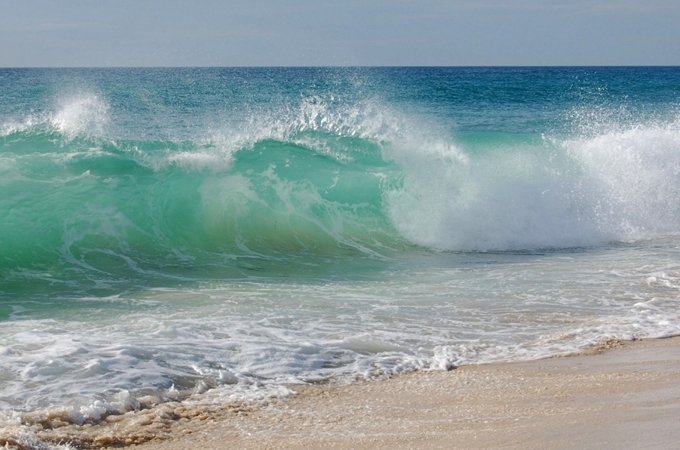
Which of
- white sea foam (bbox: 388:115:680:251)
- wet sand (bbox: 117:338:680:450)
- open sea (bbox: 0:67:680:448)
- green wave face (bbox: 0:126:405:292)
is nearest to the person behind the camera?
wet sand (bbox: 117:338:680:450)

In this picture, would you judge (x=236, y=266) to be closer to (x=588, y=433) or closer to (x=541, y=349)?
(x=541, y=349)

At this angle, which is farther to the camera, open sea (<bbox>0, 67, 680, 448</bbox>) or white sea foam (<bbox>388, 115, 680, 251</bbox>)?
white sea foam (<bbox>388, 115, 680, 251</bbox>)

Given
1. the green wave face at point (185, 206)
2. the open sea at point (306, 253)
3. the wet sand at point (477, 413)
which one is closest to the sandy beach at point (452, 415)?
the wet sand at point (477, 413)

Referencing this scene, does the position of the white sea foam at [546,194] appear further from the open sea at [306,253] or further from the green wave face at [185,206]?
the green wave face at [185,206]

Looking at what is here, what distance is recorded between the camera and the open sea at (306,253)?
560 centimetres

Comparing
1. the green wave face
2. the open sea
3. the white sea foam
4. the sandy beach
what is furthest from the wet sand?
the white sea foam

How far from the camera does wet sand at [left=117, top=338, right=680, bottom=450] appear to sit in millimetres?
4270

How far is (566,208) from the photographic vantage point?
12219 millimetres

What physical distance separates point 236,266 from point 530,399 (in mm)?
4962

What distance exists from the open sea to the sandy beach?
0.86ft

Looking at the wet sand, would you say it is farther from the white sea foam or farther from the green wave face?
the white sea foam

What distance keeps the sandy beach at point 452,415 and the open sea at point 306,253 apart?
262 mm

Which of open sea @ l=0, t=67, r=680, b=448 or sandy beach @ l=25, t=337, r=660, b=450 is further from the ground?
open sea @ l=0, t=67, r=680, b=448

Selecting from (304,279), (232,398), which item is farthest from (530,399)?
(304,279)
